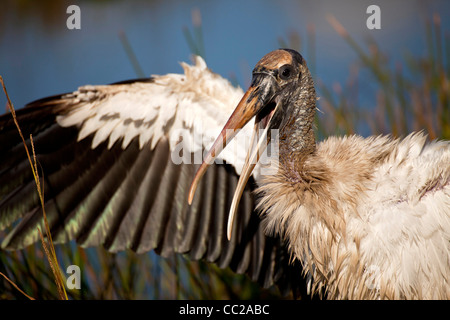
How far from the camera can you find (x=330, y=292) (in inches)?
72.6

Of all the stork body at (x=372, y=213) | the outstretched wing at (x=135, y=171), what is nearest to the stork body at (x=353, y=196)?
the stork body at (x=372, y=213)

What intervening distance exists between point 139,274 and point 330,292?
1326 mm

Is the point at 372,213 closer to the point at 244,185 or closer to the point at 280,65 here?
the point at 244,185

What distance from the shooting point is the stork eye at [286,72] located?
166 centimetres

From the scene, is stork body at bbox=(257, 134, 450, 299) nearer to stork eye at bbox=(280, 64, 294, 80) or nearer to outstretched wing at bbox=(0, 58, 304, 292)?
stork eye at bbox=(280, 64, 294, 80)

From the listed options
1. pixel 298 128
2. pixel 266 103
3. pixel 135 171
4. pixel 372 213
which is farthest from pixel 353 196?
pixel 135 171

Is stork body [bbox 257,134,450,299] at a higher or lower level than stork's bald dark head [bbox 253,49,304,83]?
lower

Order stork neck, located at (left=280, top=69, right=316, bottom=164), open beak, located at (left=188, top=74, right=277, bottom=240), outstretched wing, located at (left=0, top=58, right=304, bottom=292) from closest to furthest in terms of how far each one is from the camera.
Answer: open beak, located at (left=188, top=74, right=277, bottom=240) < stork neck, located at (left=280, top=69, right=316, bottom=164) < outstretched wing, located at (left=0, top=58, right=304, bottom=292)

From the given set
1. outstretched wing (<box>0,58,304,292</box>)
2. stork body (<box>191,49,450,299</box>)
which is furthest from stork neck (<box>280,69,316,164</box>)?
outstretched wing (<box>0,58,304,292</box>)

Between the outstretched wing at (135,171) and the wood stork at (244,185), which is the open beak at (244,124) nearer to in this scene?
the wood stork at (244,185)

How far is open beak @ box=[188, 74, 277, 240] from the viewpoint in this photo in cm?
157

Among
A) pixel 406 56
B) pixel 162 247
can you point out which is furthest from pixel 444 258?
pixel 406 56

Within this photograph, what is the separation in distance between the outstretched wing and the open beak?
332 mm

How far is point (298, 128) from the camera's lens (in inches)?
66.9
